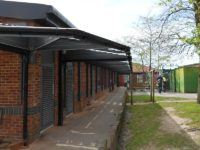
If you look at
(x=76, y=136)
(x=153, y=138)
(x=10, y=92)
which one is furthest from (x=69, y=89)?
(x=10, y=92)

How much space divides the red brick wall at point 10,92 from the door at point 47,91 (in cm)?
159

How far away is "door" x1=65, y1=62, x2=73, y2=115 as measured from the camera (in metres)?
17.0

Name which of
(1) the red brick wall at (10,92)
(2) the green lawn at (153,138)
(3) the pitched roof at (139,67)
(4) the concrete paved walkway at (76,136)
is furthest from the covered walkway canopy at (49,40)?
(3) the pitched roof at (139,67)

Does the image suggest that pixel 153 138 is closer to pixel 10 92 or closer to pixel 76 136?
pixel 76 136

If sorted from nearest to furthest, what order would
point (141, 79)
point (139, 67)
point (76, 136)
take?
1. point (76, 136)
2. point (139, 67)
3. point (141, 79)

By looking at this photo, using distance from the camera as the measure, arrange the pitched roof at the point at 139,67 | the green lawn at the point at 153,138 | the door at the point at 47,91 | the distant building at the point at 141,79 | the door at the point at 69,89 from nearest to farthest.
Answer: the door at the point at 47,91, the green lawn at the point at 153,138, the door at the point at 69,89, the pitched roof at the point at 139,67, the distant building at the point at 141,79

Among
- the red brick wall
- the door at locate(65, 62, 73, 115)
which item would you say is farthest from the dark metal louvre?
the red brick wall

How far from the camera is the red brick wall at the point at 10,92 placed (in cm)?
1061

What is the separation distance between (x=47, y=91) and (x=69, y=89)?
14.8ft

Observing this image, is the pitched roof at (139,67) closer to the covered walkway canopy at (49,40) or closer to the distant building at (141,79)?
the distant building at (141,79)

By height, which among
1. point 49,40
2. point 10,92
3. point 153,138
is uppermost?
point 49,40

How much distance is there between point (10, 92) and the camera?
10.7 m

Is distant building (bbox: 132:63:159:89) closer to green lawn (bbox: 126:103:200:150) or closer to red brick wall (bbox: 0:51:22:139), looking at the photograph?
green lawn (bbox: 126:103:200:150)

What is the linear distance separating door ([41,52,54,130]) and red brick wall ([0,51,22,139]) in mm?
1587
